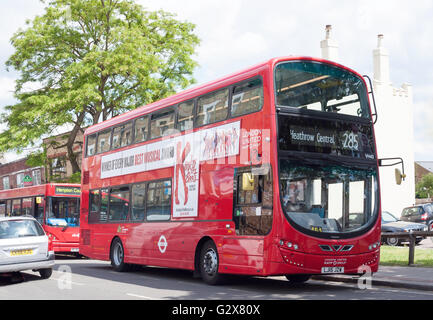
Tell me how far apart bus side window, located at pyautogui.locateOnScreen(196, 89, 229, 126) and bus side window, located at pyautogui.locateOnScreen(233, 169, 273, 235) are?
5.40ft

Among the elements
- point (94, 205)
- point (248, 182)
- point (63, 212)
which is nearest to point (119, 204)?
point (94, 205)

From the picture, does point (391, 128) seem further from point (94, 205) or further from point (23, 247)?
point (23, 247)

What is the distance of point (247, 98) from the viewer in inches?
503

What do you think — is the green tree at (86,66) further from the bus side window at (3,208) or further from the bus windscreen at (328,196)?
the bus windscreen at (328,196)

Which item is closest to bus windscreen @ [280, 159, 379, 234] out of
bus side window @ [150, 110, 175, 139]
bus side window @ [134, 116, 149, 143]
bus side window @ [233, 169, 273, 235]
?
bus side window @ [233, 169, 273, 235]

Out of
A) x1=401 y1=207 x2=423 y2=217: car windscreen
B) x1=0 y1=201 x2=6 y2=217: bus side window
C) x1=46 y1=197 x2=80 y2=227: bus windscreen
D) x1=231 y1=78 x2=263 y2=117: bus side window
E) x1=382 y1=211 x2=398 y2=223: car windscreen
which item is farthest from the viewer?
x1=401 y1=207 x2=423 y2=217: car windscreen

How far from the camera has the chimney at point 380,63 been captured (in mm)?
43062

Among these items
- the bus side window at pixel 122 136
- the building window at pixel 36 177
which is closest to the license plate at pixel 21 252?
the bus side window at pixel 122 136

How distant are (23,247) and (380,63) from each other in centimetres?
3428

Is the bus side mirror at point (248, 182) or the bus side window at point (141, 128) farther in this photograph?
the bus side window at point (141, 128)

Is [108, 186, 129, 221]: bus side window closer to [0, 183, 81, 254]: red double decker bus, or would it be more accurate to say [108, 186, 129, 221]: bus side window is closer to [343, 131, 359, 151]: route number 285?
[0, 183, 81, 254]: red double decker bus

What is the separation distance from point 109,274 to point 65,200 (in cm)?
803

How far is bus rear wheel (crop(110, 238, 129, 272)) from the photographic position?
59.3ft

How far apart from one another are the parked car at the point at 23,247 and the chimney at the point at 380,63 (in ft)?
109
